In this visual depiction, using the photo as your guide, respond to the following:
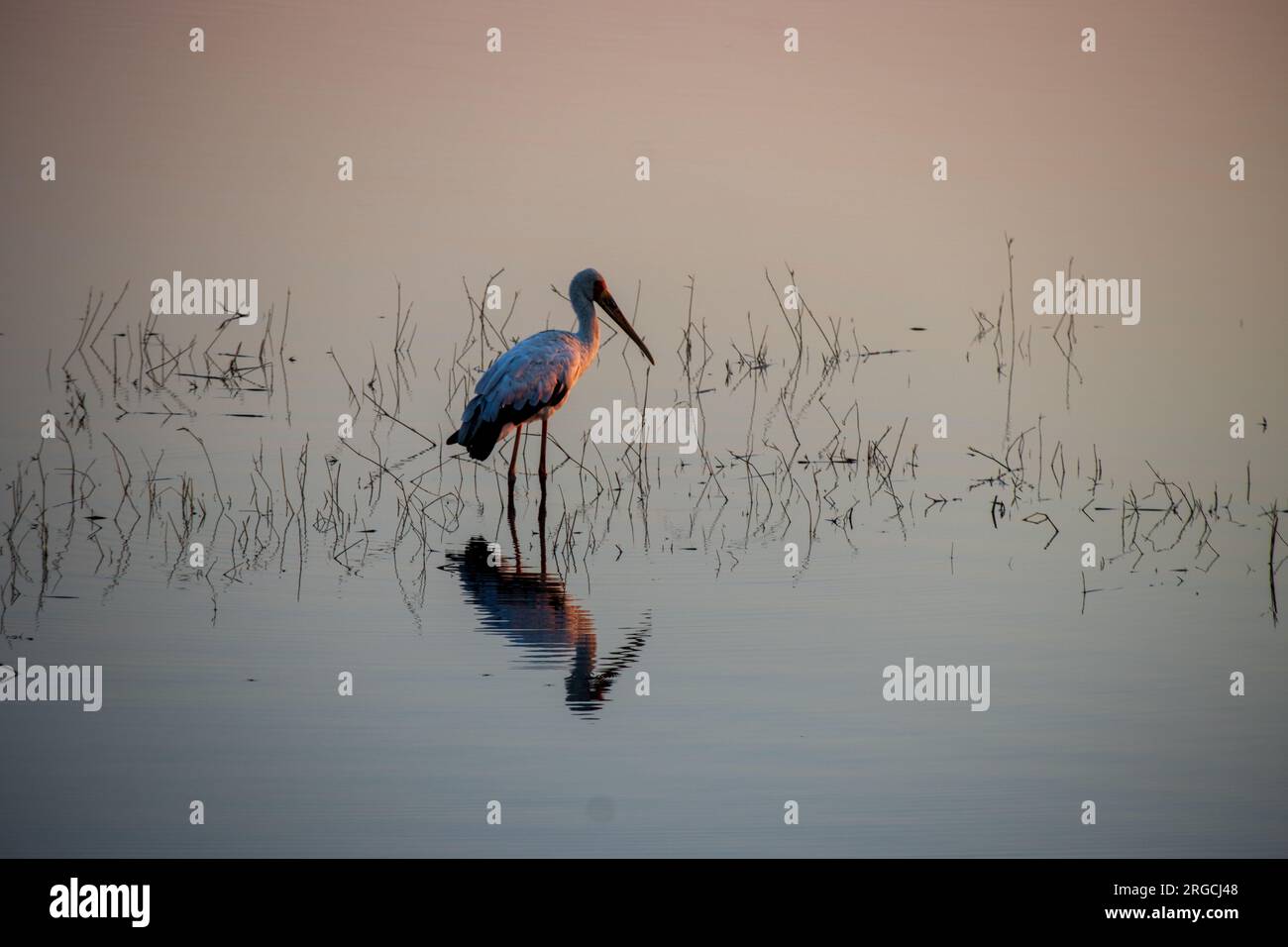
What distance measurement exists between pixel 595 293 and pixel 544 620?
5.30 meters

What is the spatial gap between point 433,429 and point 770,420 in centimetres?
220

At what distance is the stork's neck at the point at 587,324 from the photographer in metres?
12.0

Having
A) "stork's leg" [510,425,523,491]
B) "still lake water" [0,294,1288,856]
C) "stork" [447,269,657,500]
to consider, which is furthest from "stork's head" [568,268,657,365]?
"still lake water" [0,294,1288,856]

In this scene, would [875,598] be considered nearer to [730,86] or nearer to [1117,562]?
[1117,562]

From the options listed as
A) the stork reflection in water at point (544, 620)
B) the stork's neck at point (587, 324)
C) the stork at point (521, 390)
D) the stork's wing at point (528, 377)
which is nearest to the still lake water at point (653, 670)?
the stork reflection in water at point (544, 620)

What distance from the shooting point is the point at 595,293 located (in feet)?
41.5

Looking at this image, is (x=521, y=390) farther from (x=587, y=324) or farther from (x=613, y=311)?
(x=613, y=311)

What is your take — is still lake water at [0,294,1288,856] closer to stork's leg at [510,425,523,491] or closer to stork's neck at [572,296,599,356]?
stork's leg at [510,425,523,491]

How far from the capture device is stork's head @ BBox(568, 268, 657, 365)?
12484 mm

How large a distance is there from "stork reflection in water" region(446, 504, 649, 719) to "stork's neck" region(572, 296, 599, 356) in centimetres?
305

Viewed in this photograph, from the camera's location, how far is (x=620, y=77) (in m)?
23.1

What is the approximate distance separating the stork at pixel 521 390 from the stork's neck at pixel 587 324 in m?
0.05

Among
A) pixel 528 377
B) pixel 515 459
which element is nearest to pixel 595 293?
pixel 528 377

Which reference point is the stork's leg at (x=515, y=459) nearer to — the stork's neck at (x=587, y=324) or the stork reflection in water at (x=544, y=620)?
the stork's neck at (x=587, y=324)
